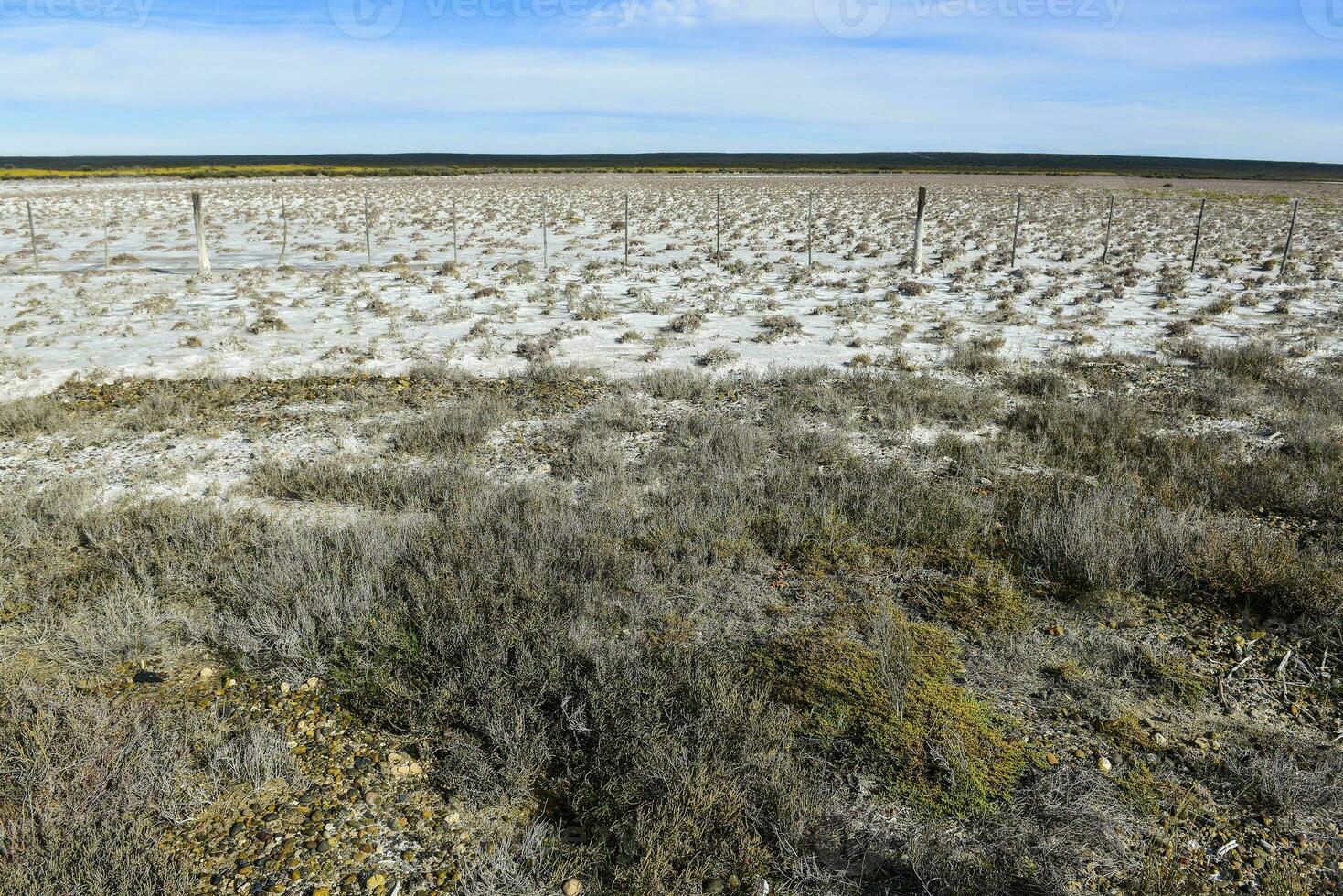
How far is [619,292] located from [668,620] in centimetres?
1420

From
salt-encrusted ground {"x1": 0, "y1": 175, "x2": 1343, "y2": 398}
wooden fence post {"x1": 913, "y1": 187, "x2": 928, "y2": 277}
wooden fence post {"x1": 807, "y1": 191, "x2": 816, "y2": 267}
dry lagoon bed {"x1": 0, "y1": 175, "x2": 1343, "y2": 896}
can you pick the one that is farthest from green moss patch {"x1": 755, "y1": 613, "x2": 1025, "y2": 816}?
wooden fence post {"x1": 807, "y1": 191, "x2": 816, "y2": 267}

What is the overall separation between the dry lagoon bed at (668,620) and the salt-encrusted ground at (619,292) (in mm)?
459

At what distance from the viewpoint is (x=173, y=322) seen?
14086 millimetres

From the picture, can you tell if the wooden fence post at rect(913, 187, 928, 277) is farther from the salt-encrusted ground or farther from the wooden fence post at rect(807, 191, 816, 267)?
the wooden fence post at rect(807, 191, 816, 267)

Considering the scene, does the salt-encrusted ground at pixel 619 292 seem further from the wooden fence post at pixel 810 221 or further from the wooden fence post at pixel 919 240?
the wooden fence post at pixel 810 221

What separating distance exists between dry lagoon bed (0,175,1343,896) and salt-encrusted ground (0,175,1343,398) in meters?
0.46

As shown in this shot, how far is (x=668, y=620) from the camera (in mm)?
4898

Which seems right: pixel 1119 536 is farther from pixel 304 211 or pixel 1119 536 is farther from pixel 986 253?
pixel 304 211

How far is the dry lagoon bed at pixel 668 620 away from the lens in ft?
10.7

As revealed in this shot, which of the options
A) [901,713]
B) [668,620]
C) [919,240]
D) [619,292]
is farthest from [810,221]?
[901,713]

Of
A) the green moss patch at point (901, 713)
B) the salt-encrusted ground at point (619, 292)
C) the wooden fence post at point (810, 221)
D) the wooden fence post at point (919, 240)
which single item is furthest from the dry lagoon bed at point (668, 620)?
the wooden fence post at point (810, 221)

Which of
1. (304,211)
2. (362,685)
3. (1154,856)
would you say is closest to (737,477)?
(362,685)

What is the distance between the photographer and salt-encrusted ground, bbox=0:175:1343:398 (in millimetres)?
12547

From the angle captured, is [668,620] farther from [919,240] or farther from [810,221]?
[810,221]
